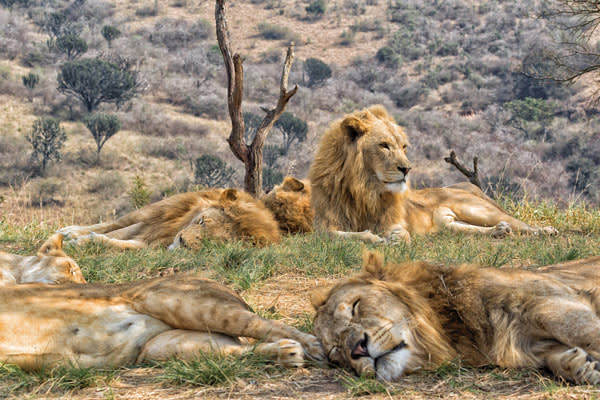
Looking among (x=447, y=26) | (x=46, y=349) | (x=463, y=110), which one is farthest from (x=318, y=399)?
(x=447, y=26)

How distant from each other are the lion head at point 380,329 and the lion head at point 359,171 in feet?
13.9

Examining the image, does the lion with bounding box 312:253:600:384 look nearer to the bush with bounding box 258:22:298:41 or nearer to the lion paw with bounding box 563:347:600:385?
the lion paw with bounding box 563:347:600:385

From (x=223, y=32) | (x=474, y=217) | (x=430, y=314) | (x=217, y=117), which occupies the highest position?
(x=223, y=32)

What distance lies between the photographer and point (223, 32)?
995 cm

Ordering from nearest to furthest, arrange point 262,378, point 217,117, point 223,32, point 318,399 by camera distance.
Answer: point 318,399, point 262,378, point 223,32, point 217,117

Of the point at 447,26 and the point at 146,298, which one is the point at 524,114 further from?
the point at 146,298

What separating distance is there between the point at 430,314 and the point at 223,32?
25.8ft

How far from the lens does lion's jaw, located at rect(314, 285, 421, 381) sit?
271cm

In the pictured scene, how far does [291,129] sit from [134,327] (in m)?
34.3

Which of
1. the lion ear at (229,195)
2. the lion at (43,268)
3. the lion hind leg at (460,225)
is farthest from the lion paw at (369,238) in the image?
the lion at (43,268)

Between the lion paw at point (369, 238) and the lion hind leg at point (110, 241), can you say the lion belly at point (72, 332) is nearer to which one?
the lion hind leg at point (110, 241)

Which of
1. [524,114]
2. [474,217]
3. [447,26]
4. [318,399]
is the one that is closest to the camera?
[318,399]

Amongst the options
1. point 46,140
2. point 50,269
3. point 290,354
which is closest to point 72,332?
point 50,269

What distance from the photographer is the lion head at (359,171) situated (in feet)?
23.7
